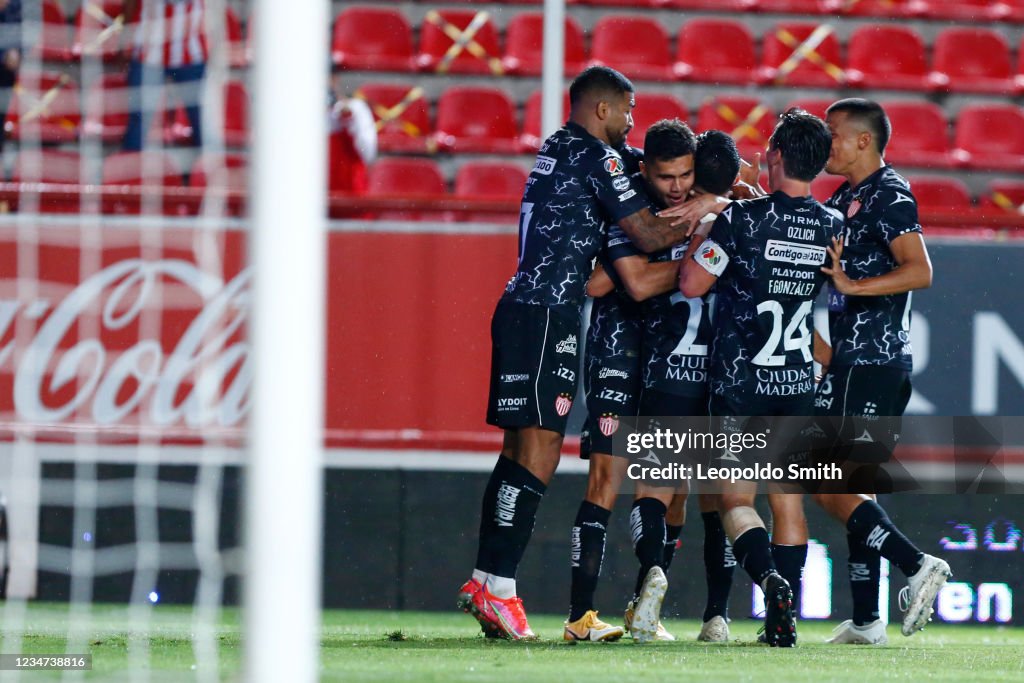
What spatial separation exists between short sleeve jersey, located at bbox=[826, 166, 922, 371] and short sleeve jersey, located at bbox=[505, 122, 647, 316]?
34.9 inches

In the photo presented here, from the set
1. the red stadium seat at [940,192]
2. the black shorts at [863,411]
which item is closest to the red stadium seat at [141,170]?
the black shorts at [863,411]

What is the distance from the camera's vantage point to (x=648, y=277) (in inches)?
210

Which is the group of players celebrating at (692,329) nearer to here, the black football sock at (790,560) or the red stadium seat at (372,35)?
the black football sock at (790,560)

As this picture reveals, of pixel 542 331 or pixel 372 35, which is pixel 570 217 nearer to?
pixel 542 331

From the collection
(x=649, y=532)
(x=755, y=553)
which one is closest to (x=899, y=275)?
(x=755, y=553)

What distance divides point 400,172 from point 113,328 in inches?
114

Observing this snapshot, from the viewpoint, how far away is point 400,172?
9312 millimetres

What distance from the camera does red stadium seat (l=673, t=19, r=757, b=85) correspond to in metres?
10.4

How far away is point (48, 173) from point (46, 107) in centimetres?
109

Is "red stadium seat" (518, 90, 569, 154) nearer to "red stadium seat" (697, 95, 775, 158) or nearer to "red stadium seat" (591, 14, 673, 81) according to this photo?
"red stadium seat" (591, 14, 673, 81)

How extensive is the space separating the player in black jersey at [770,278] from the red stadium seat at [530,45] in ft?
16.2

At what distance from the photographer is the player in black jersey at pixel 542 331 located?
5281mm

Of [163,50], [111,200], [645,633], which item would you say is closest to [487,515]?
[645,633]

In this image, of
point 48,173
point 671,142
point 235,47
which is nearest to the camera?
point 671,142
